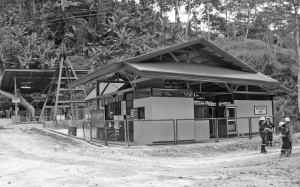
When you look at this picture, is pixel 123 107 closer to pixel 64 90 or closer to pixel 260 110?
pixel 260 110

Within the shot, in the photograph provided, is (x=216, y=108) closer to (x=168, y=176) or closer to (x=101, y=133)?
(x=101, y=133)

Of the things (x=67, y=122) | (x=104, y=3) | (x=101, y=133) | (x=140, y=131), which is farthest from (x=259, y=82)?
(x=104, y=3)

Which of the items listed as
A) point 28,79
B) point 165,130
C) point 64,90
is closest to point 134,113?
point 165,130

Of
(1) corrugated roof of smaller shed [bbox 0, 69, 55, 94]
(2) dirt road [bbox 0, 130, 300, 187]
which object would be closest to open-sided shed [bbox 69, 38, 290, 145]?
(2) dirt road [bbox 0, 130, 300, 187]

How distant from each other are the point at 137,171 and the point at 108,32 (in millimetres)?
55472

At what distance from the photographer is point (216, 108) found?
78.1 ft

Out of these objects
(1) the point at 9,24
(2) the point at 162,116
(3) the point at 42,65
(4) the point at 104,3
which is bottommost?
(2) the point at 162,116

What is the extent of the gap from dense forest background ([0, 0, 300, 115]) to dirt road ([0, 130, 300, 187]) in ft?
121

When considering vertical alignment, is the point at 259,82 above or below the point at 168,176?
above

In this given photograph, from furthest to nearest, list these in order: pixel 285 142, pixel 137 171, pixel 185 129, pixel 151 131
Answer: pixel 185 129
pixel 151 131
pixel 285 142
pixel 137 171

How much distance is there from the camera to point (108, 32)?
64250 millimetres

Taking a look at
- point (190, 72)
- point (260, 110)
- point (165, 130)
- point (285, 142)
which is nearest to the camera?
point (285, 142)

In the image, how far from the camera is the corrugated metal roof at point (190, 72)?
16891 millimetres

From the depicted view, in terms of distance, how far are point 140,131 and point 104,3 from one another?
53.9 m
